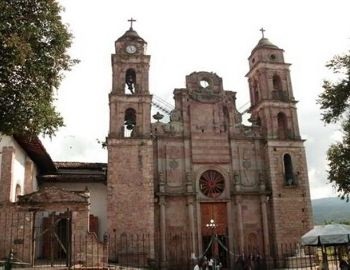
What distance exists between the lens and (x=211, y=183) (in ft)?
99.8

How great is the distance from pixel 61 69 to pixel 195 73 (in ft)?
60.5

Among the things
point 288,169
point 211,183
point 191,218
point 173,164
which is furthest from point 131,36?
point 288,169

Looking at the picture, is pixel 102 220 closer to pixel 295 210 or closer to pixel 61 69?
pixel 295 210

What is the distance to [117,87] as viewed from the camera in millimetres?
31016

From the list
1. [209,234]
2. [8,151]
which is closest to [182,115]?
[209,234]

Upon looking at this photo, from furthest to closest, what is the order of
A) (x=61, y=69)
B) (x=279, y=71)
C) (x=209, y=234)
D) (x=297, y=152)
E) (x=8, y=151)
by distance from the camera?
(x=279, y=71), (x=297, y=152), (x=209, y=234), (x=8, y=151), (x=61, y=69)

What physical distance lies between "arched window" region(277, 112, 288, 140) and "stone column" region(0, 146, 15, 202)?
1894cm

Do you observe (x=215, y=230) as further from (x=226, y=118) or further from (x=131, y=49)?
(x=131, y=49)

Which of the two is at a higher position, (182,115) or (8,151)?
(182,115)

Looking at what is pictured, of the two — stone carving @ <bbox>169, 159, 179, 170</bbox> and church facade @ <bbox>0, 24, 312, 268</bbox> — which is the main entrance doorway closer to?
church facade @ <bbox>0, 24, 312, 268</bbox>

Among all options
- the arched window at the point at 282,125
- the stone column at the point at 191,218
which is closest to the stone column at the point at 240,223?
the stone column at the point at 191,218

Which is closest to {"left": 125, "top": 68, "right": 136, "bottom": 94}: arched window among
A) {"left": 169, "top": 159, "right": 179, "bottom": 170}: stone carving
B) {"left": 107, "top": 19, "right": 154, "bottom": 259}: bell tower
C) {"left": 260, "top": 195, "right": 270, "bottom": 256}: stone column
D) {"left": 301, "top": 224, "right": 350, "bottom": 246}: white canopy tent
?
{"left": 107, "top": 19, "right": 154, "bottom": 259}: bell tower

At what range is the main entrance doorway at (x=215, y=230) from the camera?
95.2 ft

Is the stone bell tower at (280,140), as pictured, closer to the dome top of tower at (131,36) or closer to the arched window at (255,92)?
the arched window at (255,92)
